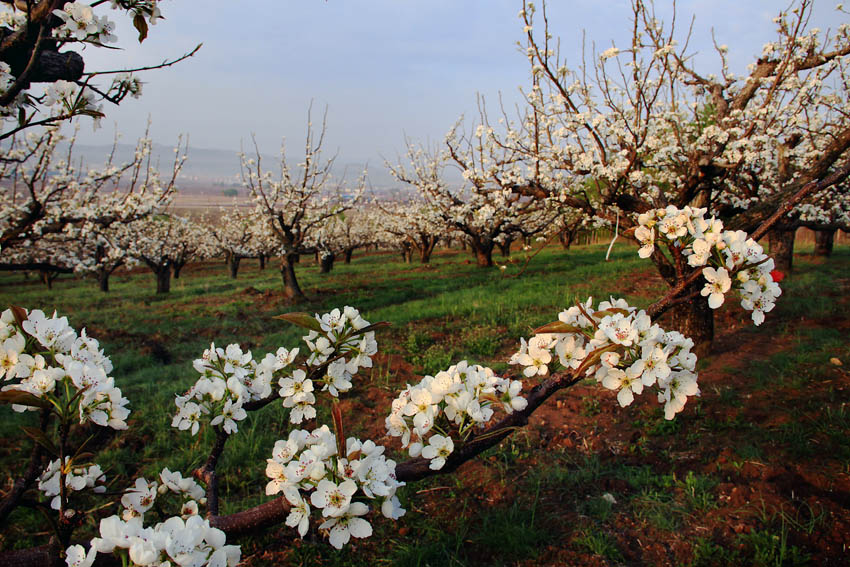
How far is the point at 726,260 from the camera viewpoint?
128cm

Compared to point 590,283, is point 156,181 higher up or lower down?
higher up

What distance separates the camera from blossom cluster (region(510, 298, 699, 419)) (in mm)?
1221

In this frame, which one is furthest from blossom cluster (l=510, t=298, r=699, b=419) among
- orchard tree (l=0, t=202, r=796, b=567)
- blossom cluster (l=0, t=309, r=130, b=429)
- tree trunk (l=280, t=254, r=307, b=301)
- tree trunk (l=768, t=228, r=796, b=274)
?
tree trunk (l=768, t=228, r=796, b=274)

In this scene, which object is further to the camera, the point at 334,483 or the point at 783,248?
the point at 783,248

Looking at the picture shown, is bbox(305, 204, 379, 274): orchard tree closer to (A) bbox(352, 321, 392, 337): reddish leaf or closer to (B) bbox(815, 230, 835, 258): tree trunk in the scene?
(B) bbox(815, 230, 835, 258): tree trunk

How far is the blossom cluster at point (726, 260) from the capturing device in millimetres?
1266

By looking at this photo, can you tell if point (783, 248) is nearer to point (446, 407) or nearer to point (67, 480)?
point (446, 407)

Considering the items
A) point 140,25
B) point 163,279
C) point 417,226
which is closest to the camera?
point 140,25

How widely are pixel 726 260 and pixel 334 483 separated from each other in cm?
128

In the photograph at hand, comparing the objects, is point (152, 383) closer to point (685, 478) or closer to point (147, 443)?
point (147, 443)

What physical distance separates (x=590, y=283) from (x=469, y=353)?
191 inches

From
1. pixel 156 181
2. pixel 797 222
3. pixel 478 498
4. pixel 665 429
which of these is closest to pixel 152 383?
pixel 478 498

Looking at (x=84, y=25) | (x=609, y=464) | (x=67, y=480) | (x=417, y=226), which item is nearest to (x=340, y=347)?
(x=67, y=480)

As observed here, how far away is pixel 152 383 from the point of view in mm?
5516
